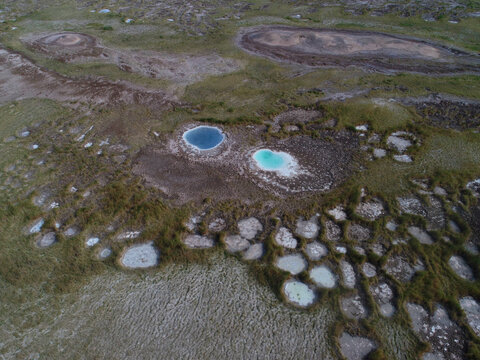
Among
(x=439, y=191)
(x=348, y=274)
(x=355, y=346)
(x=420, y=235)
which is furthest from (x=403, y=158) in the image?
(x=355, y=346)

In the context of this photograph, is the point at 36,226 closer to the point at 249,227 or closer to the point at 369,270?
the point at 249,227

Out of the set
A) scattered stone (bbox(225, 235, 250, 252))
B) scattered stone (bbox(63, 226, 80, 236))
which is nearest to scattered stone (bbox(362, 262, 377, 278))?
scattered stone (bbox(225, 235, 250, 252))

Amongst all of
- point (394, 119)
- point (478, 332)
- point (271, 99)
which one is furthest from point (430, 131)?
point (478, 332)

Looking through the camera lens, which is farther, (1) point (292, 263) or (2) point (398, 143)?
(2) point (398, 143)

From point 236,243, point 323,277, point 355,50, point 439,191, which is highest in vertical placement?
point 355,50

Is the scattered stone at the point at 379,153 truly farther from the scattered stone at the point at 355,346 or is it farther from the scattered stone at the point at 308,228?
the scattered stone at the point at 355,346

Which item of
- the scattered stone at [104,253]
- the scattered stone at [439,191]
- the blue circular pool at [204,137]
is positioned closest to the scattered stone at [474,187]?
the scattered stone at [439,191]
